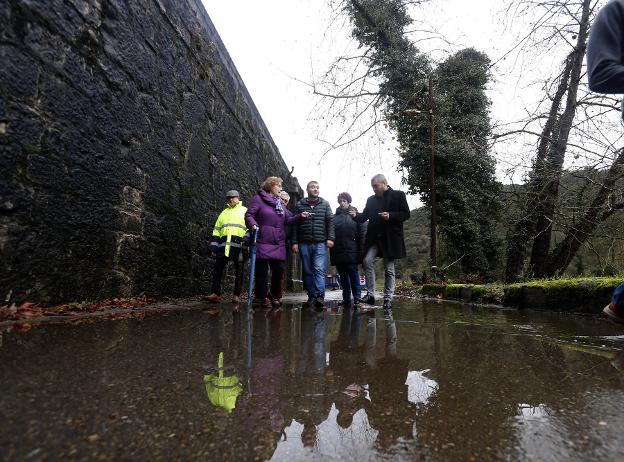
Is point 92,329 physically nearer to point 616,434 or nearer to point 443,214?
point 616,434

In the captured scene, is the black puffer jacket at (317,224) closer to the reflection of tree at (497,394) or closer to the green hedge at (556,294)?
the green hedge at (556,294)

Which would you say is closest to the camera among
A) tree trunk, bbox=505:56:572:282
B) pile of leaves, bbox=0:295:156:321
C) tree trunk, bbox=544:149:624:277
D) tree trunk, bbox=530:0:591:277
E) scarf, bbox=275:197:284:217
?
pile of leaves, bbox=0:295:156:321

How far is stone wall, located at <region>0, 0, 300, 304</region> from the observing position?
3.09m

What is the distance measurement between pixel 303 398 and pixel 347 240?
488cm

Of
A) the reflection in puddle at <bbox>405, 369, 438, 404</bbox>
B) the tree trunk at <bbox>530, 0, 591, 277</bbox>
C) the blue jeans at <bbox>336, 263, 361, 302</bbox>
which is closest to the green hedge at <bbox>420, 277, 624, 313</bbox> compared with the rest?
the blue jeans at <bbox>336, 263, 361, 302</bbox>

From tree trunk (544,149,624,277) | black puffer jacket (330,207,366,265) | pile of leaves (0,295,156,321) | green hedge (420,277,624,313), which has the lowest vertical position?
pile of leaves (0,295,156,321)

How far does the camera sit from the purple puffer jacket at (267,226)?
550cm

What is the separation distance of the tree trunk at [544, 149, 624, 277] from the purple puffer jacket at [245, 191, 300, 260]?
17.2 feet

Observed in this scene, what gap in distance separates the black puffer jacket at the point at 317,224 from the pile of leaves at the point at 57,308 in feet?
8.22

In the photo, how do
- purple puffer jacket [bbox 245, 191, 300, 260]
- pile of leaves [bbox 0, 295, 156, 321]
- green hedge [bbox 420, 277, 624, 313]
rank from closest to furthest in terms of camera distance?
Result: 1. pile of leaves [bbox 0, 295, 156, 321]
2. green hedge [bbox 420, 277, 624, 313]
3. purple puffer jacket [bbox 245, 191, 300, 260]

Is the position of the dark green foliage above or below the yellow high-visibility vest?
above

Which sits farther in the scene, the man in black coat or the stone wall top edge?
the stone wall top edge

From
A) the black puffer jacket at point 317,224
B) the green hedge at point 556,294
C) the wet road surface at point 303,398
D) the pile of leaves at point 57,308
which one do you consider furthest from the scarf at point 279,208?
the green hedge at point 556,294

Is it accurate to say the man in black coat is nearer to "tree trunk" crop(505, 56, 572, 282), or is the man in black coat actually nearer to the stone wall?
the stone wall
